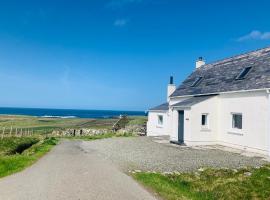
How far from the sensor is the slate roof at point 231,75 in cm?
2075

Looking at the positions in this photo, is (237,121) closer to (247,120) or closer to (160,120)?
(247,120)

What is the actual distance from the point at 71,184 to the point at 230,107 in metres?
14.9

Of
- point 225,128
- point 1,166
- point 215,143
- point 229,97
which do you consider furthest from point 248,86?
point 1,166

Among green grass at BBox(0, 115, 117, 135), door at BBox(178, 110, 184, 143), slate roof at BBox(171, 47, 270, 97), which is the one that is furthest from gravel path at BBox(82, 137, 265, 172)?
green grass at BBox(0, 115, 117, 135)

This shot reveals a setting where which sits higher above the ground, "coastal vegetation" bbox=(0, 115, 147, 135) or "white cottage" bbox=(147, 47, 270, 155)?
"white cottage" bbox=(147, 47, 270, 155)

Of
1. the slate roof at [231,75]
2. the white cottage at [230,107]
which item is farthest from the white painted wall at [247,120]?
the slate roof at [231,75]

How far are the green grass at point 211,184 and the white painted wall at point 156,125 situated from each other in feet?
64.0

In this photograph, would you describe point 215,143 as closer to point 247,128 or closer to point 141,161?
point 247,128

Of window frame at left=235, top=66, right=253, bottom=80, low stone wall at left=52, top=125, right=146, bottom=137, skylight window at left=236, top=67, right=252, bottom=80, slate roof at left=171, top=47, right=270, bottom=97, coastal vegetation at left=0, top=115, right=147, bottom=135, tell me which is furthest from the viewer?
coastal vegetation at left=0, top=115, right=147, bottom=135

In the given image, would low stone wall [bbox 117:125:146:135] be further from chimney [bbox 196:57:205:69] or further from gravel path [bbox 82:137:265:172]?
gravel path [bbox 82:137:265:172]

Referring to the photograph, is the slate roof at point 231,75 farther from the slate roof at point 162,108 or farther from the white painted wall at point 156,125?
the white painted wall at point 156,125

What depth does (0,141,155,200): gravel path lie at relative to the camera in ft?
29.7

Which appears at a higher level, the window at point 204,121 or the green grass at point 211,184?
the window at point 204,121

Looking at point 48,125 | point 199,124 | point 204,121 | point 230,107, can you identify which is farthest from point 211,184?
point 48,125
